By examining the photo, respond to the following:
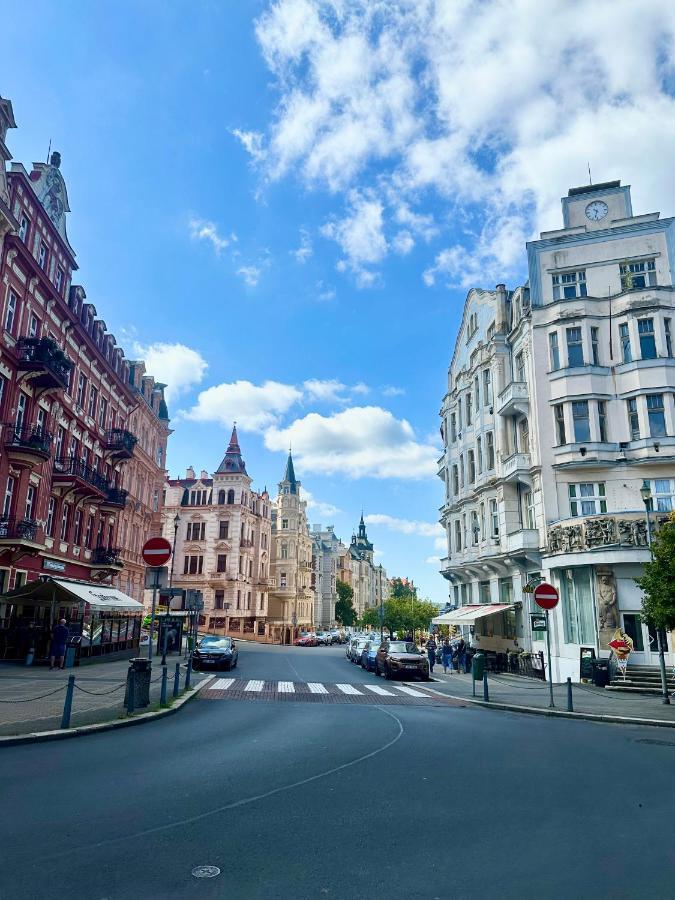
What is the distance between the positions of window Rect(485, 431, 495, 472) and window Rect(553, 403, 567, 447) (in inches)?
212

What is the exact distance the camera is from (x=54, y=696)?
15.2 m

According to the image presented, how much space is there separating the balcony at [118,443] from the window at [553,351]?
24.0 m

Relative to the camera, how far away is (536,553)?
27625 mm

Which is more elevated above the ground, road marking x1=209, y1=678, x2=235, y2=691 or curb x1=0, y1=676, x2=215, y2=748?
curb x1=0, y1=676, x2=215, y2=748

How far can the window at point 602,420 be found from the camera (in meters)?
27.5

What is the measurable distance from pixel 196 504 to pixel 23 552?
4786 centimetres

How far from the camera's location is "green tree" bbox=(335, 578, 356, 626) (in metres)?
120

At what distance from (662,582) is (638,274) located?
1705cm

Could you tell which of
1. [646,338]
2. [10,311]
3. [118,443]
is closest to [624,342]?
[646,338]

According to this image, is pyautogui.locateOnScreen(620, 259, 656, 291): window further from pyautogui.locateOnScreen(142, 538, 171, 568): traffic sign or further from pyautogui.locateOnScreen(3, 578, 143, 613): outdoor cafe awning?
pyautogui.locateOnScreen(3, 578, 143, 613): outdoor cafe awning

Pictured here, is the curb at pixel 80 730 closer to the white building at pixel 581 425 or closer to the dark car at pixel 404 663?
the dark car at pixel 404 663

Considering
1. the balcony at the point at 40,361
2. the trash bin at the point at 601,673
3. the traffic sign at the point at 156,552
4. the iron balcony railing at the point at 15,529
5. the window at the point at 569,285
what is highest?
the window at the point at 569,285

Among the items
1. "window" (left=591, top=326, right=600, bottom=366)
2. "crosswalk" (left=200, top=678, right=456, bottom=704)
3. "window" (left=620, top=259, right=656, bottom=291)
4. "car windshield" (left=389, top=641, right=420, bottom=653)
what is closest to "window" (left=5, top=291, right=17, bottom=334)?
"crosswalk" (left=200, top=678, right=456, bottom=704)

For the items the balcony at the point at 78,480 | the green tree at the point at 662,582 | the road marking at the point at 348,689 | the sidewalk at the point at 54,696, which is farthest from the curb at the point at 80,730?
the balcony at the point at 78,480
